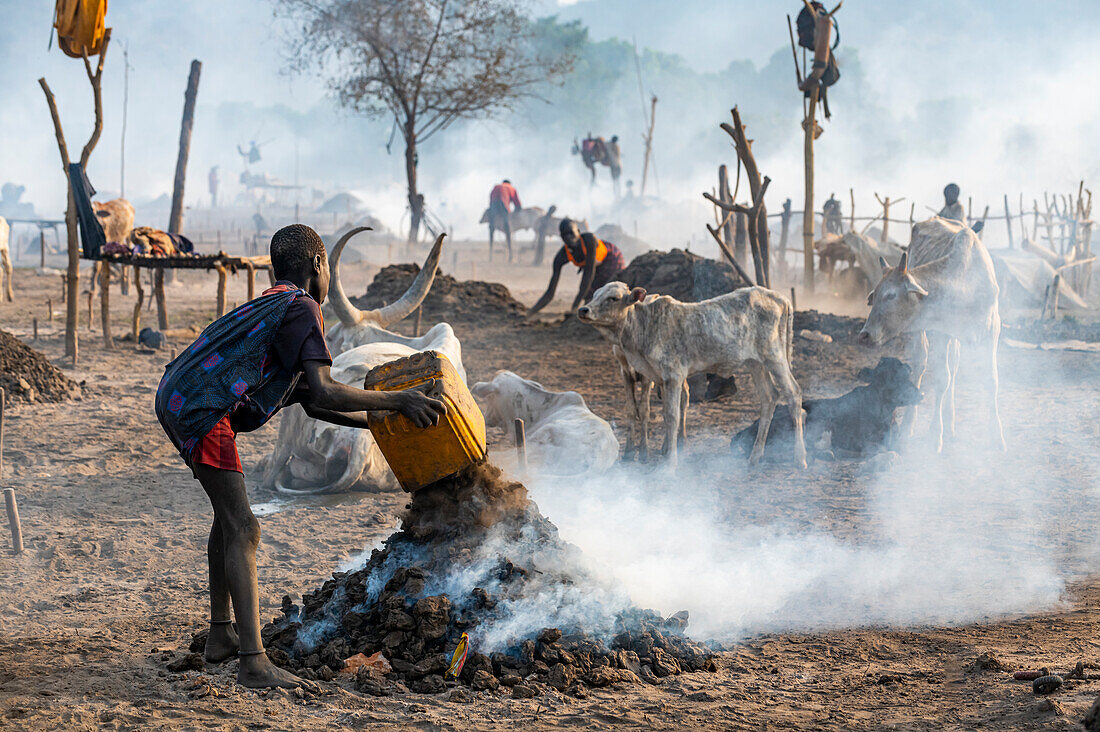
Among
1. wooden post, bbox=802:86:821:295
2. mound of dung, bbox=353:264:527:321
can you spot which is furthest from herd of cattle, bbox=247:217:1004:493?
mound of dung, bbox=353:264:527:321

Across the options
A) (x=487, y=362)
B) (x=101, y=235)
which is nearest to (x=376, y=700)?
(x=487, y=362)

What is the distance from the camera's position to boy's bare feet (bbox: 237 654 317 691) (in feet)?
10.5

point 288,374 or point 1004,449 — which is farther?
point 1004,449

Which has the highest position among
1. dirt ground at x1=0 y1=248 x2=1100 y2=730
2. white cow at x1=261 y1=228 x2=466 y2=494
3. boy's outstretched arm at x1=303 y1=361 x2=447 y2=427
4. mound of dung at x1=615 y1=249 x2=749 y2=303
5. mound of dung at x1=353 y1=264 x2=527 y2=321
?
mound of dung at x1=615 y1=249 x2=749 y2=303

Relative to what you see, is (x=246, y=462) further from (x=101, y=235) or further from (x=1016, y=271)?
(x=1016, y=271)

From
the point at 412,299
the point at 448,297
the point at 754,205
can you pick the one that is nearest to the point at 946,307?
the point at 754,205

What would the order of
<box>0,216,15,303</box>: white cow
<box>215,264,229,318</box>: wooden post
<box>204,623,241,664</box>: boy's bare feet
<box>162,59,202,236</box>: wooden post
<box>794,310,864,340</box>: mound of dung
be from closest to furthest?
1. <box>204,623,241,664</box>: boy's bare feet
2. <box>215,264,229,318</box>: wooden post
3. <box>794,310,864,340</box>: mound of dung
4. <box>0,216,15,303</box>: white cow
5. <box>162,59,202,236</box>: wooden post

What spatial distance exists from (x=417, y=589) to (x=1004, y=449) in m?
5.77

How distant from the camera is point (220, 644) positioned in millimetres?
3453

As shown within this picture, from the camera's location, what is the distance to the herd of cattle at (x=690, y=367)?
6.61 metres

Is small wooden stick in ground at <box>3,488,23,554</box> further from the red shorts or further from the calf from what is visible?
the calf

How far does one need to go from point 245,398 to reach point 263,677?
96 cm

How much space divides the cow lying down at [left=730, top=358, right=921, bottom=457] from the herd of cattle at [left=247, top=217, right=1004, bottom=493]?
10 mm

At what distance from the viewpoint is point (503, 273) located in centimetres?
2859
